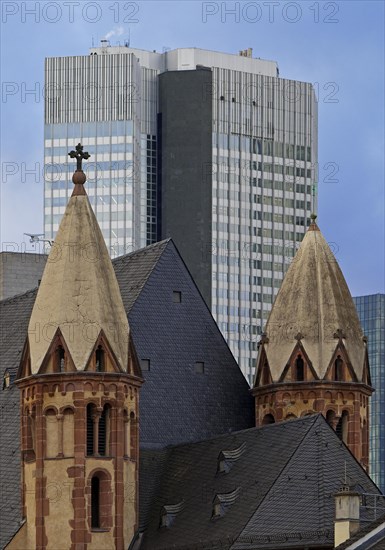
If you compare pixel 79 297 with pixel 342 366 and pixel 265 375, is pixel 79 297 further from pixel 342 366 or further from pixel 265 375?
pixel 342 366

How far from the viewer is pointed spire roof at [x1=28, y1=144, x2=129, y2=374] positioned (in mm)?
105500

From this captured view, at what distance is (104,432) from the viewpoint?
105 metres

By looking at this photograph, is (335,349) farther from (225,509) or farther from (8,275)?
(8,275)

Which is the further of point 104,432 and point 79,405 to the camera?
point 104,432

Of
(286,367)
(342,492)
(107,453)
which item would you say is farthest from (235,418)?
(342,492)

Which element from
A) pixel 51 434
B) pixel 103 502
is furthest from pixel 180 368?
pixel 103 502

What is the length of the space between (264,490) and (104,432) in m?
8.86

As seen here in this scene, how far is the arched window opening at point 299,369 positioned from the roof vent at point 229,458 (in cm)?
879

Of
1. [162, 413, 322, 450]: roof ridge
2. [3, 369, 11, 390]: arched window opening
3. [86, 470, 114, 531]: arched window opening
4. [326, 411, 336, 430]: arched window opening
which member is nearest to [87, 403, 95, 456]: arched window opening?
[86, 470, 114, 531]: arched window opening

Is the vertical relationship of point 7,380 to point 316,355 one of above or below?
below

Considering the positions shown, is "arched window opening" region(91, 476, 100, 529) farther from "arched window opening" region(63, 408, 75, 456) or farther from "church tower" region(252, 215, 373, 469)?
"church tower" region(252, 215, 373, 469)

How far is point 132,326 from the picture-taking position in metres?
112

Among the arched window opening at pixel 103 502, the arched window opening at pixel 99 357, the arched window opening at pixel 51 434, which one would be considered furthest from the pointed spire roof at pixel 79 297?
the arched window opening at pixel 103 502

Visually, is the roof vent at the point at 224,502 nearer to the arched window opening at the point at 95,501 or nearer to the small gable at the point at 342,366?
the arched window opening at the point at 95,501
